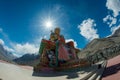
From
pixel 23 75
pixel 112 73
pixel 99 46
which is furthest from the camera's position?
pixel 99 46

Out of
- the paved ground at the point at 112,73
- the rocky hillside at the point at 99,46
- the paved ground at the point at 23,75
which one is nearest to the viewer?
the paved ground at the point at 112,73

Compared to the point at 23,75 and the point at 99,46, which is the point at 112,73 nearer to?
the point at 23,75

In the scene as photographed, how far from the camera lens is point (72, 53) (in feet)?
64.1

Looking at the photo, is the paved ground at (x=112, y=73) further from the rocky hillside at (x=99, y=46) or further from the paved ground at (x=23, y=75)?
the rocky hillside at (x=99, y=46)

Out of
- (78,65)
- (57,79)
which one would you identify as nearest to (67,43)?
(78,65)

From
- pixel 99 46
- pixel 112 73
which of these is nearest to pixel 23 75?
pixel 112 73

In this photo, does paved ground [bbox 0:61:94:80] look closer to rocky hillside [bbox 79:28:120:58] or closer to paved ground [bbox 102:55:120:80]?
paved ground [bbox 102:55:120:80]

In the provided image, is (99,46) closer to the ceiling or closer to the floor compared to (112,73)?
closer to the ceiling

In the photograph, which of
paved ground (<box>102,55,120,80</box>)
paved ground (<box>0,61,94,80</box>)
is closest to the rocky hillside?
paved ground (<box>102,55,120,80</box>)

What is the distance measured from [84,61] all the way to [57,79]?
17.1ft

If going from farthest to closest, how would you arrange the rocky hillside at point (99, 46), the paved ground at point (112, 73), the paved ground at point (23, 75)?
the rocky hillside at point (99, 46) < the paved ground at point (23, 75) < the paved ground at point (112, 73)

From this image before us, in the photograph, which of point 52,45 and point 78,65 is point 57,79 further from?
point 52,45

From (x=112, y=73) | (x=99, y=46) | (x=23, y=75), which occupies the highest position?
(x=99, y=46)

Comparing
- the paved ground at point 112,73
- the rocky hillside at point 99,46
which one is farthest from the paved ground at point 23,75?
the rocky hillside at point 99,46
